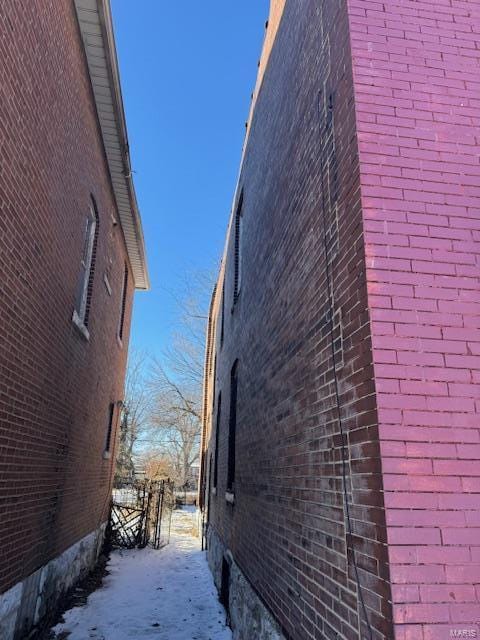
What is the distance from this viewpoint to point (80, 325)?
725 cm

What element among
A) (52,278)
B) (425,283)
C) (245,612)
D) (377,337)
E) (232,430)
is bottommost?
(245,612)

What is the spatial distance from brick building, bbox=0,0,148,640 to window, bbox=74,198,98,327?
0.10 ft

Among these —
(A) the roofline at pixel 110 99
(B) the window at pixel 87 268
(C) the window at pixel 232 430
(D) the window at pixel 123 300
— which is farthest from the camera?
(D) the window at pixel 123 300

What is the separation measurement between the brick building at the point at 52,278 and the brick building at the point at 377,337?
2.60 meters

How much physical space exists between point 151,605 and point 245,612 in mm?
2972

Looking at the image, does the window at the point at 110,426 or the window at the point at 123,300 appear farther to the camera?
the window at the point at 123,300

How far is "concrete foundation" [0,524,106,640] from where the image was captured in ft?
15.7

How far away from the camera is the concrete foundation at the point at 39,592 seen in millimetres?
4793

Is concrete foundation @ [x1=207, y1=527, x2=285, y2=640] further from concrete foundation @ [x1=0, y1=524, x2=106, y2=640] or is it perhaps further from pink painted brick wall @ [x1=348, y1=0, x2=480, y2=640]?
concrete foundation @ [x1=0, y1=524, x2=106, y2=640]

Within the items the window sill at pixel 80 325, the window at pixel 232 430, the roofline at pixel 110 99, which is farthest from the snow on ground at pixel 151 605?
the roofline at pixel 110 99

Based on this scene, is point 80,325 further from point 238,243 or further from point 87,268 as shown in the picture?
point 238,243

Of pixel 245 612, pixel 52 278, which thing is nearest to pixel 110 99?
pixel 52 278

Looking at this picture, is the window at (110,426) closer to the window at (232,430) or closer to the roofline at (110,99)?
the window at (232,430)

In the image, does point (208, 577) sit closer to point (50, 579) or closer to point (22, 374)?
point (50, 579)
